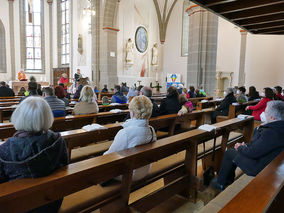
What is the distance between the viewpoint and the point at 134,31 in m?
14.6

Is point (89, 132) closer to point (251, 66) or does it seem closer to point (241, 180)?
point (241, 180)

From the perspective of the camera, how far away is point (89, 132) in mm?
2695

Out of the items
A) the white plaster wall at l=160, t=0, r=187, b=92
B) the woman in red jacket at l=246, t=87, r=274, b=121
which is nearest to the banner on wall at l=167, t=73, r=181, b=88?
the white plaster wall at l=160, t=0, r=187, b=92

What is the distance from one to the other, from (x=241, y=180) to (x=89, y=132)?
1.68 m

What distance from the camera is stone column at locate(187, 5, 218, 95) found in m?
9.06

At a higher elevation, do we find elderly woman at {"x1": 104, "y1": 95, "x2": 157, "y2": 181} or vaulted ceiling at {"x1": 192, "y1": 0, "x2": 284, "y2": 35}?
vaulted ceiling at {"x1": 192, "y1": 0, "x2": 284, "y2": 35}

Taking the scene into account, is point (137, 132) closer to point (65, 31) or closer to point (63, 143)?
point (63, 143)

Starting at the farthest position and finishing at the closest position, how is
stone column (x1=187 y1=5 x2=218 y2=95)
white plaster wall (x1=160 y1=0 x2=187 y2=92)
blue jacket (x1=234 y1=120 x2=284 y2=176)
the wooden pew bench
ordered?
white plaster wall (x1=160 y1=0 x2=187 y2=92) → stone column (x1=187 y1=5 x2=218 y2=95) → blue jacket (x1=234 y1=120 x2=284 y2=176) → the wooden pew bench

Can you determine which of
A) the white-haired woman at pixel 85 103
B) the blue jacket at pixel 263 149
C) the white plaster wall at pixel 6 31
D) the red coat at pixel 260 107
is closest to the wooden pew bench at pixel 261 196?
the blue jacket at pixel 263 149

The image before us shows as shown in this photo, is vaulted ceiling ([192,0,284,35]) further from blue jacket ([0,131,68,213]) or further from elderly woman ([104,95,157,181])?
blue jacket ([0,131,68,213])

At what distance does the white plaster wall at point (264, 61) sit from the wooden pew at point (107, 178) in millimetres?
13511

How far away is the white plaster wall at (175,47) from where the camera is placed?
16812 millimetres

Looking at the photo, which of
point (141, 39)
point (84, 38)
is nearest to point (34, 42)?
point (84, 38)

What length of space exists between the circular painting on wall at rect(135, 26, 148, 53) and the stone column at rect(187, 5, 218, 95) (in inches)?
237
